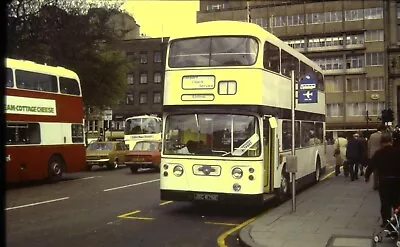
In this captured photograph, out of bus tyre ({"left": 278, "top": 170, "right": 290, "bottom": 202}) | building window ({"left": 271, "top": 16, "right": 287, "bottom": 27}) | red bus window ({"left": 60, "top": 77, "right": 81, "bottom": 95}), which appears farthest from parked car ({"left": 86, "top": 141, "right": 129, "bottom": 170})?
building window ({"left": 271, "top": 16, "right": 287, "bottom": 27})

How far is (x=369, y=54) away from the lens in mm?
74812

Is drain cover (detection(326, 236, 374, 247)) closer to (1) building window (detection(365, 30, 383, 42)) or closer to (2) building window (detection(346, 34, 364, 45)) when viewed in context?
(1) building window (detection(365, 30, 383, 42))

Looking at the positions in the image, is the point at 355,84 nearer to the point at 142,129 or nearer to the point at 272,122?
the point at 142,129

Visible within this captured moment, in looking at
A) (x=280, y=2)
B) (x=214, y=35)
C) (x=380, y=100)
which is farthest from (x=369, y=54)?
(x=214, y=35)

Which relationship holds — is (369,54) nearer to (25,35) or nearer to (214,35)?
(25,35)

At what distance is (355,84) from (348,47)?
5.78 m

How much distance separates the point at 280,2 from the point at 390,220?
80495 millimetres

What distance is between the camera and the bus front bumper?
1097 cm

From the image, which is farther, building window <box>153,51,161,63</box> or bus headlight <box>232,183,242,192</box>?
building window <box>153,51,161,63</box>

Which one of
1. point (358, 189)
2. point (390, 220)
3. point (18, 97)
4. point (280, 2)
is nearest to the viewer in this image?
point (390, 220)

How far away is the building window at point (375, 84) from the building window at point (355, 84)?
0.87 meters

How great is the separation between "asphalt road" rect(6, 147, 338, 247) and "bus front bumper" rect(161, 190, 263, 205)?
0.45 m

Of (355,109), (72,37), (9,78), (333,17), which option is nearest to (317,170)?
(9,78)

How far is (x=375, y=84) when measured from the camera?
74.9 meters
